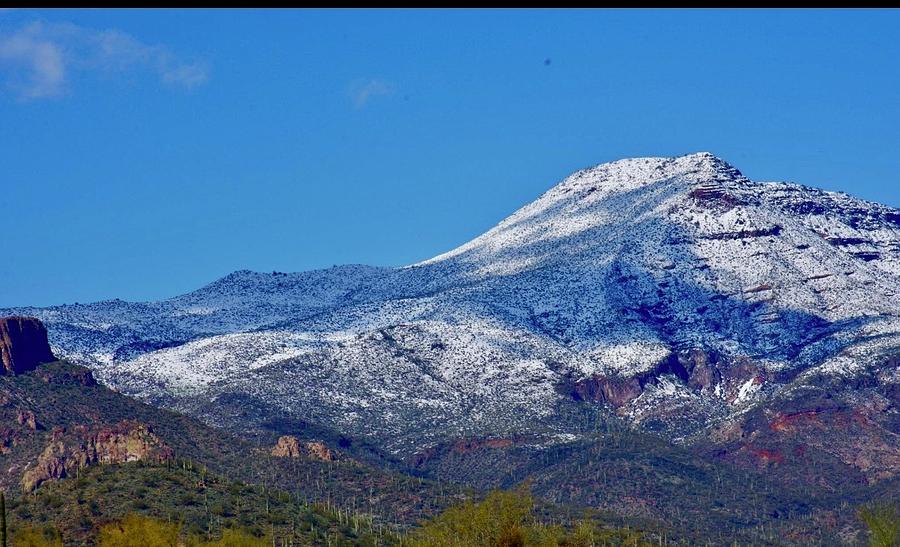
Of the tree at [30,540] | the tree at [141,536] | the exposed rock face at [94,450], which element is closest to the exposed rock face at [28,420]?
the exposed rock face at [94,450]

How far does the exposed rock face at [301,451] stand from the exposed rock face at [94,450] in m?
21.9

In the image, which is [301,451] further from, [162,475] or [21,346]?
[162,475]

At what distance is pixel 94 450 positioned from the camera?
409 ft

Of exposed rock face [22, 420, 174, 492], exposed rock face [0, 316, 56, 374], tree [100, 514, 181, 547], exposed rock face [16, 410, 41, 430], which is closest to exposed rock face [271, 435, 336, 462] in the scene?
exposed rock face [22, 420, 174, 492]

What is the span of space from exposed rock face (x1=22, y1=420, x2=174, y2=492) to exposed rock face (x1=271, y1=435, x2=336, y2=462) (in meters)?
21.9

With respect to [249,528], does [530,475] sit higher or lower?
higher

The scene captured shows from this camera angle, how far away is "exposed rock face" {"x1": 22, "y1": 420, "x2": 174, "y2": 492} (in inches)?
4736

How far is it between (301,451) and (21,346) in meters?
32.8

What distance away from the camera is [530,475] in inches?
6939

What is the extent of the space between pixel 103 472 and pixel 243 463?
144 ft

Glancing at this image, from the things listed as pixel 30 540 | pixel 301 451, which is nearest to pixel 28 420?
pixel 301 451

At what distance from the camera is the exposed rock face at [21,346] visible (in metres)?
163
